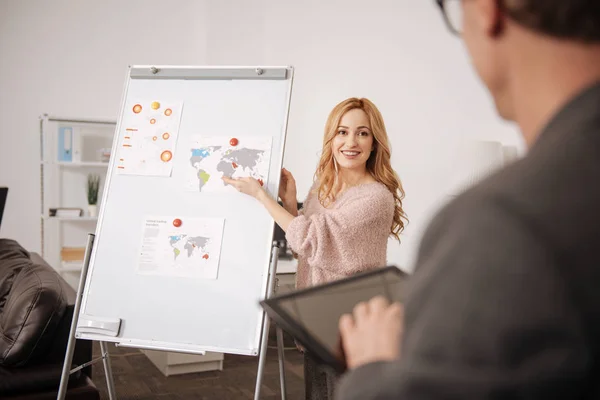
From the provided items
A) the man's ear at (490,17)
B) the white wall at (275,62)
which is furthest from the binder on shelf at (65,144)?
the man's ear at (490,17)

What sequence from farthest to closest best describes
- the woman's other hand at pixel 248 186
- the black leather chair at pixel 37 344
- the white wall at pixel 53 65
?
the white wall at pixel 53 65, the black leather chair at pixel 37 344, the woman's other hand at pixel 248 186

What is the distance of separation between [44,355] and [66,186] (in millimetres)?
3042

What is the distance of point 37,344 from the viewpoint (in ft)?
7.73

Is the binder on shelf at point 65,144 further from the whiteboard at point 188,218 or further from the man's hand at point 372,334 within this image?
the man's hand at point 372,334

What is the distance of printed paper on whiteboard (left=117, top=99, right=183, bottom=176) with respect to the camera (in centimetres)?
223

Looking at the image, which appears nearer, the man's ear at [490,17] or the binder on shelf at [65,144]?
the man's ear at [490,17]

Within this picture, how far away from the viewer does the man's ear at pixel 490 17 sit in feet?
1.83

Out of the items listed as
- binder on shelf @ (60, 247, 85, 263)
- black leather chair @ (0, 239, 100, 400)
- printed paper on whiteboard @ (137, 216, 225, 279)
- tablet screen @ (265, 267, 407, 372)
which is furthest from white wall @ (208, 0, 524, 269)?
binder on shelf @ (60, 247, 85, 263)

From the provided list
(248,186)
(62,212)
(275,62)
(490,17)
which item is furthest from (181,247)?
(275,62)

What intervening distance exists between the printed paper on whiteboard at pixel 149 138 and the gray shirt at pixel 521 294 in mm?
1844

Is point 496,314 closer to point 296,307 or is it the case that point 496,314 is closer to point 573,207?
point 573,207

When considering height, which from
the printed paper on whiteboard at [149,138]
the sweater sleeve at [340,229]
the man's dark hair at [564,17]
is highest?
the man's dark hair at [564,17]

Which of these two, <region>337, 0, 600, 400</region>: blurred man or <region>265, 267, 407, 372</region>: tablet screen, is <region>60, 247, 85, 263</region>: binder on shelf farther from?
<region>337, 0, 600, 400</region>: blurred man

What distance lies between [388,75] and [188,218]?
8.10ft
